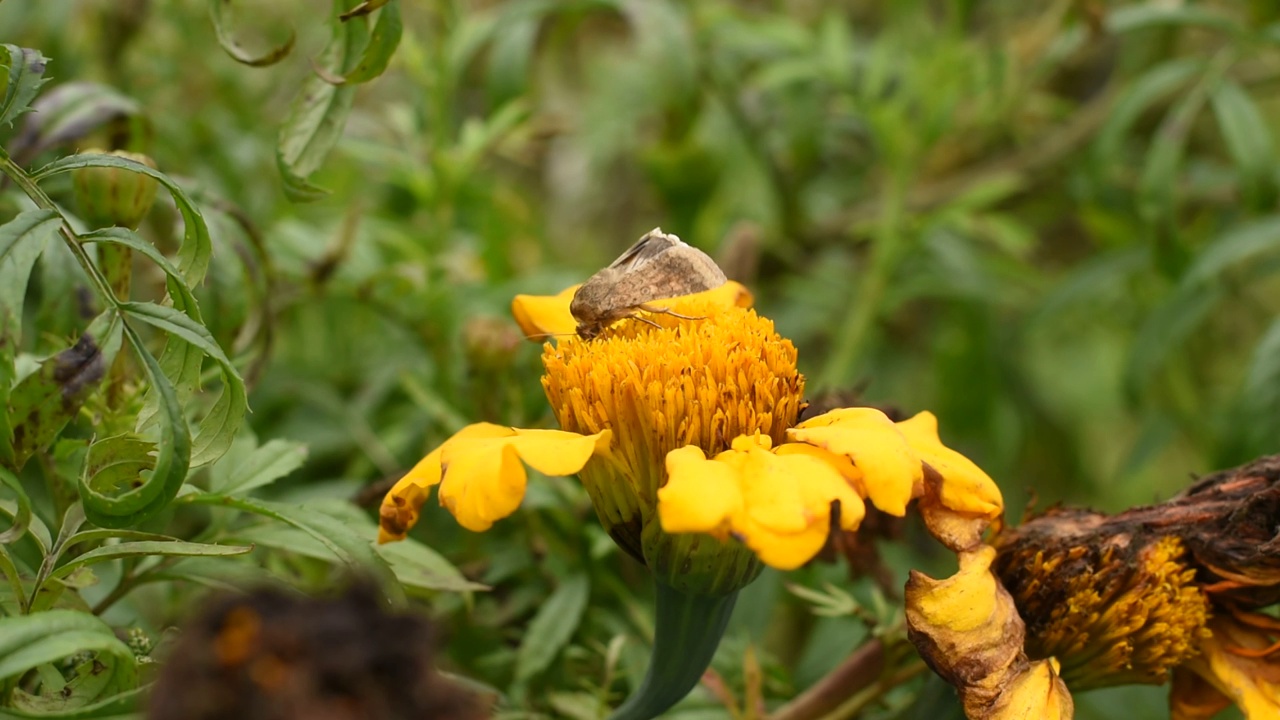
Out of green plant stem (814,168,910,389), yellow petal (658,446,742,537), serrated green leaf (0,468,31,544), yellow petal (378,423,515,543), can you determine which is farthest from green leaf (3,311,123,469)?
green plant stem (814,168,910,389)

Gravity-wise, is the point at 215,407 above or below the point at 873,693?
above

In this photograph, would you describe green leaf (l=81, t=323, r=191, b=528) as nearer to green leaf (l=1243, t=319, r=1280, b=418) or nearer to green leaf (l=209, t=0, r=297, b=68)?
green leaf (l=209, t=0, r=297, b=68)

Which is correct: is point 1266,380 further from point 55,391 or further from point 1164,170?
point 55,391

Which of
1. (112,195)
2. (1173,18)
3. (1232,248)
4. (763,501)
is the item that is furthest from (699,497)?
(1173,18)

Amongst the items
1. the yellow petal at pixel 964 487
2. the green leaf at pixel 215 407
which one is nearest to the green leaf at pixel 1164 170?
the yellow petal at pixel 964 487

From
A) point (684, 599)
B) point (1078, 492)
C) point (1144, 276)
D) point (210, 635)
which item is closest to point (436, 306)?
point (684, 599)

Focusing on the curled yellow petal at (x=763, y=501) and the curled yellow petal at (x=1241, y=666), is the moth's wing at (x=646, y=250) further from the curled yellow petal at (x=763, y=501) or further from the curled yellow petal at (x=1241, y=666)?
Answer: the curled yellow petal at (x=1241, y=666)
